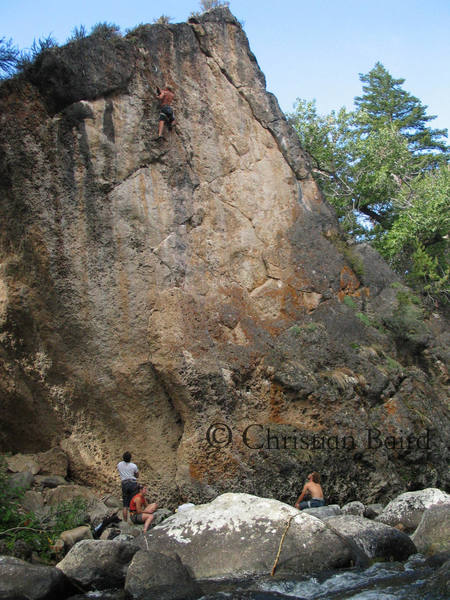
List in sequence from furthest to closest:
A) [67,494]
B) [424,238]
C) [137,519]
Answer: [424,238] → [67,494] → [137,519]

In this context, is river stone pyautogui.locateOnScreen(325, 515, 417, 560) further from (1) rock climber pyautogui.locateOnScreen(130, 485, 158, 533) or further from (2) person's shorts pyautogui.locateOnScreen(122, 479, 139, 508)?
(2) person's shorts pyautogui.locateOnScreen(122, 479, 139, 508)

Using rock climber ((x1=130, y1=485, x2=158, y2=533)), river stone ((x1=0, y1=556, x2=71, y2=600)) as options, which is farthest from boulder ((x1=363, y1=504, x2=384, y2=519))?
river stone ((x1=0, y1=556, x2=71, y2=600))

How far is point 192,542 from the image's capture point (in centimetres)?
875

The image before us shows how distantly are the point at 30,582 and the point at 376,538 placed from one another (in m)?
4.78

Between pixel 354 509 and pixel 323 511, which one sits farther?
pixel 354 509

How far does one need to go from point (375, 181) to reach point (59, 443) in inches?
576

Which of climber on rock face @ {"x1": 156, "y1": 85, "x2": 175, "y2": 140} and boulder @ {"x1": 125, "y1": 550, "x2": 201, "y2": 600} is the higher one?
climber on rock face @ {"x1": 156, "y1": 85, "x2": 175, "y2": 140}

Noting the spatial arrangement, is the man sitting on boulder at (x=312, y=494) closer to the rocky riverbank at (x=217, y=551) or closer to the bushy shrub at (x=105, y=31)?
the rocky riverbank at (x=217, y=551)

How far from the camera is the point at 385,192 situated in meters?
22.6

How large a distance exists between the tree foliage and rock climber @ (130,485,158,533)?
11.9 metres

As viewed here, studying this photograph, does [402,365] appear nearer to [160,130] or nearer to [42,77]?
[160,130]

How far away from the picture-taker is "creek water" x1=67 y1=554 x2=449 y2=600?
7391mm

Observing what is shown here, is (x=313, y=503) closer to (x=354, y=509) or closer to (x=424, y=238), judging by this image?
(x=354, y=509)

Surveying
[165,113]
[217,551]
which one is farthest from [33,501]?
[165,113]
